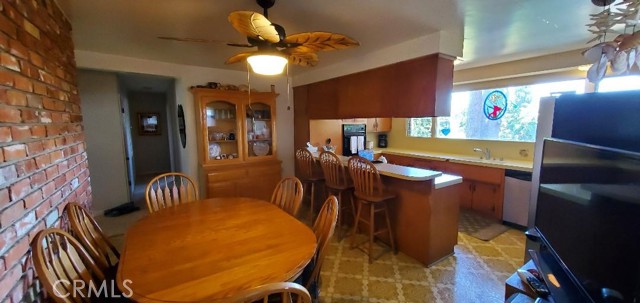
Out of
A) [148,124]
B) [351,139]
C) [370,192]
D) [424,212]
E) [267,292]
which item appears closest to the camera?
[267,292]

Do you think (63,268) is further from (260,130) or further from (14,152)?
A: (260,130)

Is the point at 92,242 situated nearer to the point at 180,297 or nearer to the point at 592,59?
the point at 180,297

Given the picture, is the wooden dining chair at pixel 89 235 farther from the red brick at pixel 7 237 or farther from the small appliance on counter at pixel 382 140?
the small appliance on counter at pixel 382 140

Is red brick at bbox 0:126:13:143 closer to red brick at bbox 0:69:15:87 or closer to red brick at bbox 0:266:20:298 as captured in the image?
red brick at bbox 0:69:15:87

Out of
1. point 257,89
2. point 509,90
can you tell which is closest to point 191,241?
point 257,89

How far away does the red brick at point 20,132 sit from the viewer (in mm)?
1024

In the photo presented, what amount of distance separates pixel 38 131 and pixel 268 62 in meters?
1.24

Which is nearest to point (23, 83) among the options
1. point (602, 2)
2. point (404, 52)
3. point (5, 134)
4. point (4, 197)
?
point (5, 134)

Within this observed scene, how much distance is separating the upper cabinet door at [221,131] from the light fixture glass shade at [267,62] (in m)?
1.88

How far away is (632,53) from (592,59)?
15cm

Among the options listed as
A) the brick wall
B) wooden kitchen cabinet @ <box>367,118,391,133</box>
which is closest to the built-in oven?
wooden kitchen cabinet @ <box>367,118,391,133</box>

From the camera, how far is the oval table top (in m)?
1.03

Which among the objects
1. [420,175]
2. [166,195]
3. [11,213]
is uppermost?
[11,213]

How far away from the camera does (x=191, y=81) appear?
11.5ft
